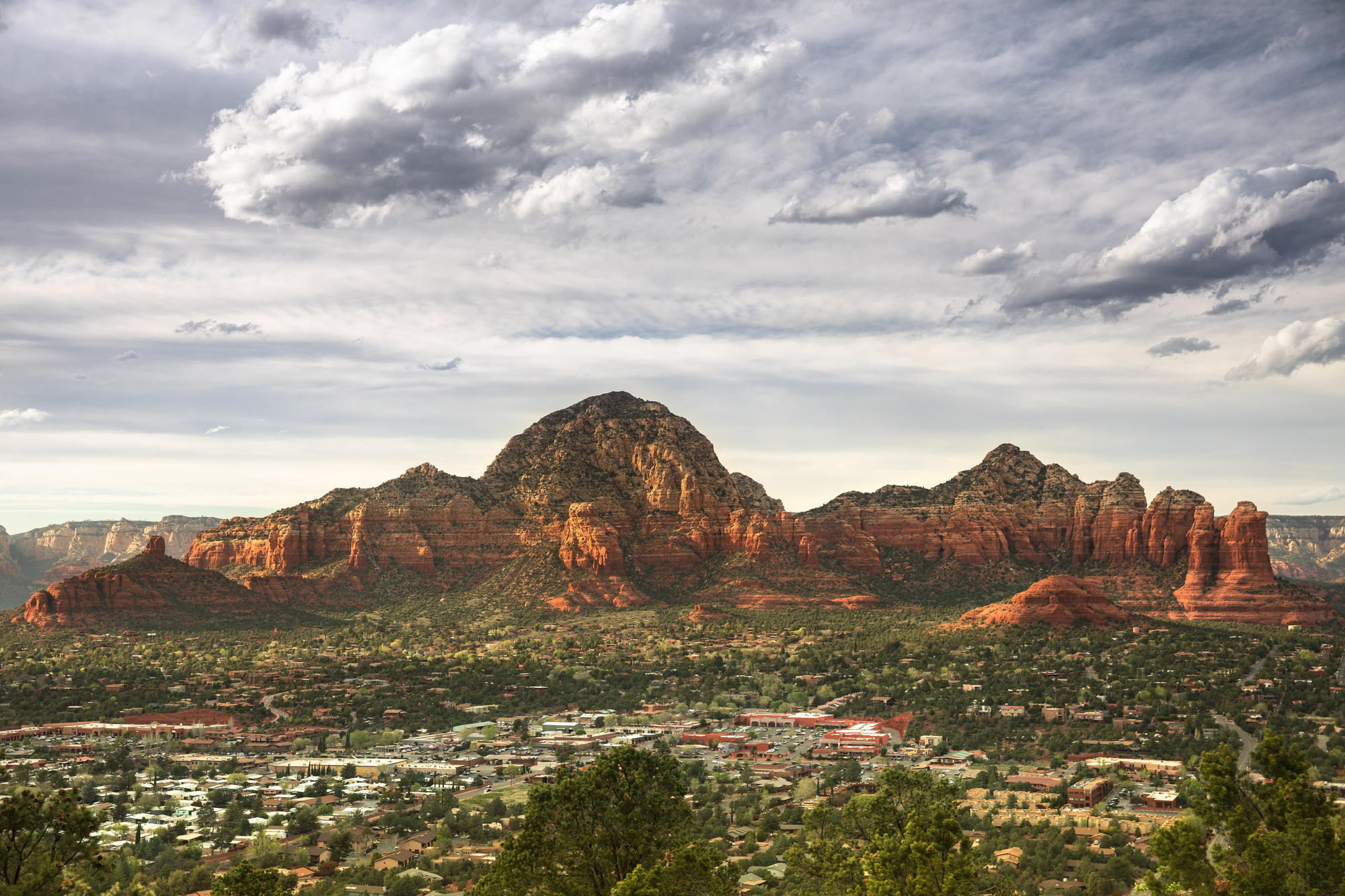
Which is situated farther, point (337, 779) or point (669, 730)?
point (669, 730)

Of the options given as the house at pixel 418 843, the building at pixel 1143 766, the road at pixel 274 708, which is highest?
the road at pixel 274 708

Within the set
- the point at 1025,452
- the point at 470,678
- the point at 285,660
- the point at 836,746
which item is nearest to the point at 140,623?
the point at 285,660

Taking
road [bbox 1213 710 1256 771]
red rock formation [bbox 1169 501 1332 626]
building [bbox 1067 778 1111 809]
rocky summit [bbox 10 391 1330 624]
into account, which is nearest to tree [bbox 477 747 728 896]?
building [bbox 1067 778 1111 809]

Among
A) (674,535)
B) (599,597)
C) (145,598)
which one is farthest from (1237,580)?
(145,598)

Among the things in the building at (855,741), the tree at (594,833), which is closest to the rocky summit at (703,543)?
the building at (855,741)

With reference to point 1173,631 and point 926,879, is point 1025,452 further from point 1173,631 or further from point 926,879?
point 926,879

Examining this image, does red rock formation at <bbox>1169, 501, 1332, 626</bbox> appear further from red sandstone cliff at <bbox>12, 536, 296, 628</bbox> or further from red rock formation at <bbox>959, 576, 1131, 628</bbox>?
red sandstone cliff at <bbox>12, 536, 296, 628</bbox>

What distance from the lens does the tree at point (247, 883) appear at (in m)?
28.0

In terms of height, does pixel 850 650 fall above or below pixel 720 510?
below

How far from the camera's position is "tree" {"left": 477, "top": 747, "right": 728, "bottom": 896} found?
103 ft

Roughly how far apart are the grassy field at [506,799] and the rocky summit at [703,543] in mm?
83918

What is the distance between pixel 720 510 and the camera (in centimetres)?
18575

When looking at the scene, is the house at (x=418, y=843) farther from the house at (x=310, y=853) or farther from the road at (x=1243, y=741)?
the road at (x=1243, y=741)

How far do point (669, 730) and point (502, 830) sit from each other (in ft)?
112
